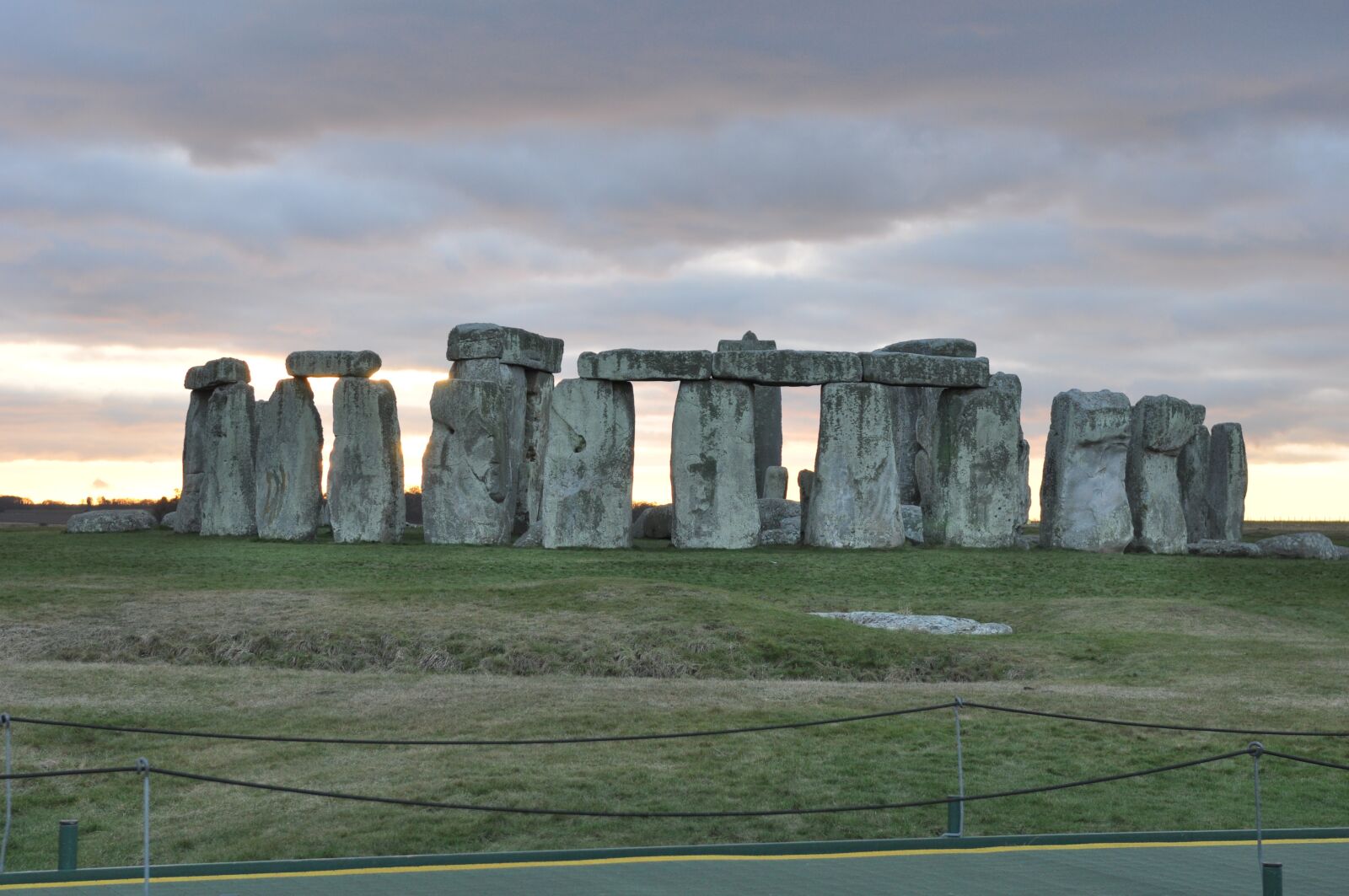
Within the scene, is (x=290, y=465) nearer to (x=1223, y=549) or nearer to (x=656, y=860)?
(x=1223, y=549)

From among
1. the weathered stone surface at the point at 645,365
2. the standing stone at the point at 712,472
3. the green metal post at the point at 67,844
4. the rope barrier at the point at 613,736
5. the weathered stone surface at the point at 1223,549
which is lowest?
the green metal post at the point at 67,844

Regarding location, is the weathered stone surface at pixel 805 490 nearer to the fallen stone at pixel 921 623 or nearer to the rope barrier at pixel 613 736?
the fallen stone at pixel 921 623

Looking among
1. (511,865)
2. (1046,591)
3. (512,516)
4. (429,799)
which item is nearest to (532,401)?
(512,516)

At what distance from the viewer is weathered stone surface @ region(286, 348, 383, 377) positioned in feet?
96.2

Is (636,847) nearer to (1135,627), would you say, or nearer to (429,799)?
(429,799)

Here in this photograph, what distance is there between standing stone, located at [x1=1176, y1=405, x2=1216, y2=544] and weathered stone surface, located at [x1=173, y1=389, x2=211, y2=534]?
2075 centimetres

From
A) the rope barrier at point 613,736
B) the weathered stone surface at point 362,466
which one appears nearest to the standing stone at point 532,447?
the weathered stone surface at point 362,466

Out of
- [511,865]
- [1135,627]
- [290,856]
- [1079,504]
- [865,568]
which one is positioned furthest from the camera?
[1079,504]

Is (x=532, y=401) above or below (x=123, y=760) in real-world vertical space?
above

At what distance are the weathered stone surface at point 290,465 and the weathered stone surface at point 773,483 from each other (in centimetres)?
1188

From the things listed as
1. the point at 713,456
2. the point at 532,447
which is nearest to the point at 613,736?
the point at 713,456

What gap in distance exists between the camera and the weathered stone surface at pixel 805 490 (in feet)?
96.5

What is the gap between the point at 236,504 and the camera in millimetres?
32000

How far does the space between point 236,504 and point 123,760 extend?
19528 millimetres
